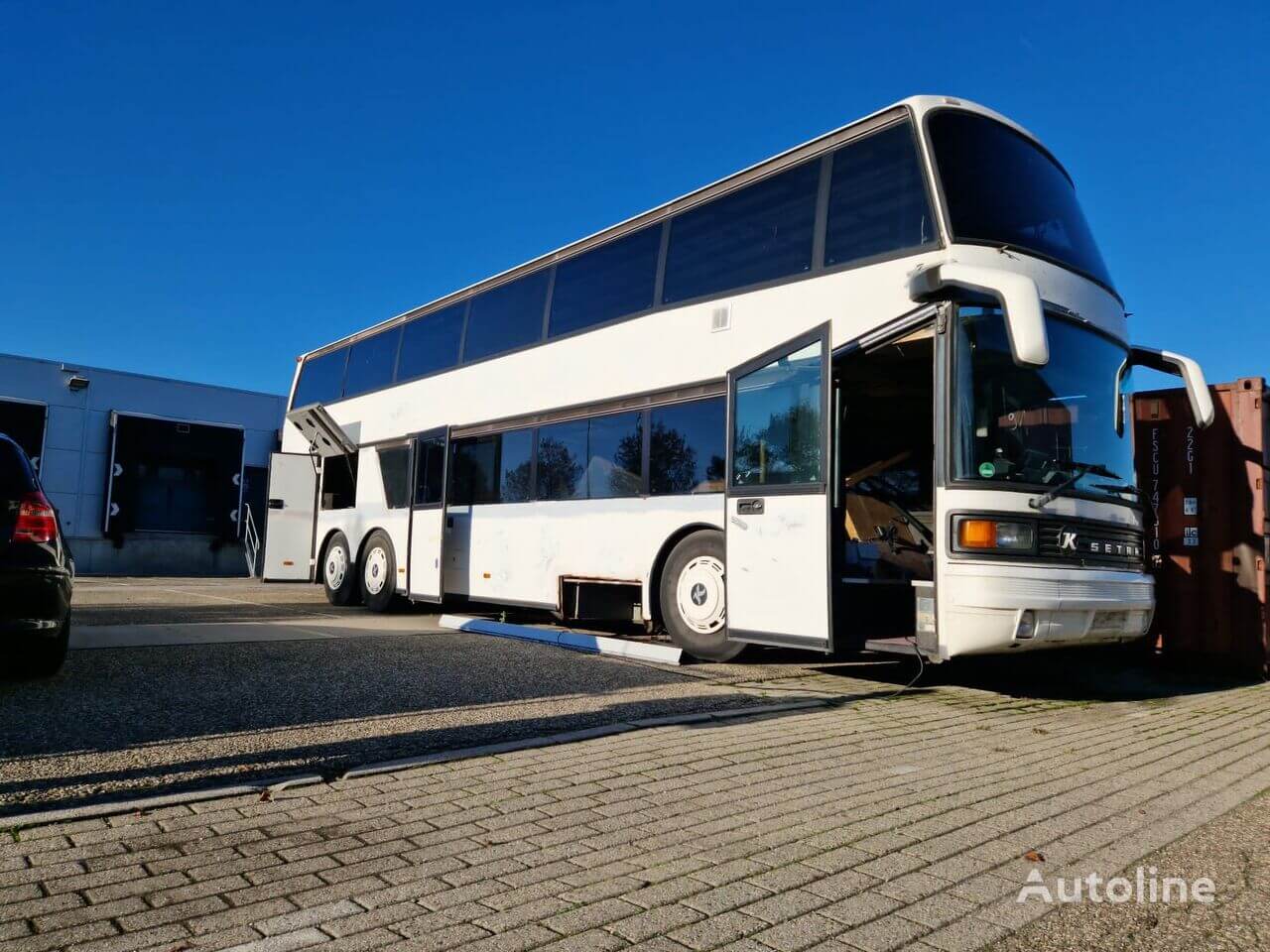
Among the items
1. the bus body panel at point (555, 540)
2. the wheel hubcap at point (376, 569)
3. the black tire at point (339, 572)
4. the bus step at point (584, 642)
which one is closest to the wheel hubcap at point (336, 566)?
the black tire at point (339, 572)

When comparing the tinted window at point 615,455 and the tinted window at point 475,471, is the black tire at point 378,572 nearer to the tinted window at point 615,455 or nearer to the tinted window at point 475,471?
the tinted window at point 475,471

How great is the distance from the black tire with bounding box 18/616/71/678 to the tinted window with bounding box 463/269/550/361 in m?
6.03

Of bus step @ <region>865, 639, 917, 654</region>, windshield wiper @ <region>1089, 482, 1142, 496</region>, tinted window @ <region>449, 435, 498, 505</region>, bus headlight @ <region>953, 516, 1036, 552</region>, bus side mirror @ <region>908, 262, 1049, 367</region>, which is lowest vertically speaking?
bus step @ <region>865, 639, 917, 654</region>

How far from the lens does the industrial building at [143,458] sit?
26703mm

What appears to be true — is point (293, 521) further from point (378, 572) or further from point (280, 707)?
point (280, 707)

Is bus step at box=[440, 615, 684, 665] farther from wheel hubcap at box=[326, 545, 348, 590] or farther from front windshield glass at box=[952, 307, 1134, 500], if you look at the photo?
wheel hubcap at box=[326, 545, 348, 590]

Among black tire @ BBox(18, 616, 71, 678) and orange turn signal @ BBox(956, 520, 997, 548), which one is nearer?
black tire @ BBox(18, 616, 71, 678)

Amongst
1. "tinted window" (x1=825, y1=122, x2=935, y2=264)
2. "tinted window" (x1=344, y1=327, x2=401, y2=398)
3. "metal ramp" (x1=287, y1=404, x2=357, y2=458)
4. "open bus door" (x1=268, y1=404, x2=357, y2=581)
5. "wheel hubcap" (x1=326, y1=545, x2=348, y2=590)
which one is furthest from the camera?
"open bus door" (x1=268, y1=404, x2=357, y2=581)

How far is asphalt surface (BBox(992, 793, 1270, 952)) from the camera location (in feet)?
8.80

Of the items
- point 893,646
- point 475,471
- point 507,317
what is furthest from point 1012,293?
point 475,471

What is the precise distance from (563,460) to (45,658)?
5.34 meters

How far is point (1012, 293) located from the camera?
227 inches

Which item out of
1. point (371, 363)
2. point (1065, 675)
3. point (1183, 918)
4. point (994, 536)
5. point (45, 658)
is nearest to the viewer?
point (1183, 918)

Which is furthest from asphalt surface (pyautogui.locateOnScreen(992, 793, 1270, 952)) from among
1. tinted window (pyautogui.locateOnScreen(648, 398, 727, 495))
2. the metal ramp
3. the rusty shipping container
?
the metal ramp
